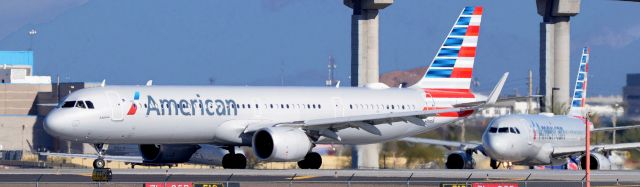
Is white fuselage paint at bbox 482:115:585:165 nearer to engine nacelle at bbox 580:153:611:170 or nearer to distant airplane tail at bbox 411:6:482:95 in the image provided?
engine nacelle at bbox 580:153:611:170

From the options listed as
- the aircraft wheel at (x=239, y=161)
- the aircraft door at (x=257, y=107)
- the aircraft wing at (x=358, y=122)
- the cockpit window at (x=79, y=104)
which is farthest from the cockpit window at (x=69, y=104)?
the aircraft door at (x=257, y=107)

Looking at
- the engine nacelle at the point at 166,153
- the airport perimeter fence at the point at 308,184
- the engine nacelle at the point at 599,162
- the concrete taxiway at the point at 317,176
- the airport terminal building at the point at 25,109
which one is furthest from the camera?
the airport terminal building at the point at 25,109

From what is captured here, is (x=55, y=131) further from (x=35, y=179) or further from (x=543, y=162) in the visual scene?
(x=543, y=162)

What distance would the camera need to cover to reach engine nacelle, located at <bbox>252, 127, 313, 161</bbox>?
52969 mm

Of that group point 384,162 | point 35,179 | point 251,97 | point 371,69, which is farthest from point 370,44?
point 35,179

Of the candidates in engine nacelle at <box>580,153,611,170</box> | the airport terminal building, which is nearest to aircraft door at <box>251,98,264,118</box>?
engine nacelle at <box>580,153,611,170</box>

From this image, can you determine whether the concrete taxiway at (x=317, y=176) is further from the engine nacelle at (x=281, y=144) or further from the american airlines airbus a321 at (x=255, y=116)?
the american airlines airbus a321 at (x=255, y=116)

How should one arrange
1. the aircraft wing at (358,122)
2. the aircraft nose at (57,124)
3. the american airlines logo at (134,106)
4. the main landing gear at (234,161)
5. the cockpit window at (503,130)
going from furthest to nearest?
the cockpit window at (503,130) → the main landing gear at (234,161) → the aircraft wing at (358,122) → the american airlines logo at (134,106) → the aircraft nose at (57,124)

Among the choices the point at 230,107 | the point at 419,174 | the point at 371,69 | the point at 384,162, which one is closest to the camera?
the point at 419,174

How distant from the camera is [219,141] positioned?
55469mm

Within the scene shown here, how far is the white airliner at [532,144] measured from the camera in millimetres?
61688

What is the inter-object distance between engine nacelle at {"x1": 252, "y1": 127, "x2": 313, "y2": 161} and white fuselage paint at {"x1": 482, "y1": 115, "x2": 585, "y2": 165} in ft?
34.0

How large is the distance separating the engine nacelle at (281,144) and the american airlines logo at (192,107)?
6.14 ft

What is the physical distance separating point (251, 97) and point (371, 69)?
2299 cm
